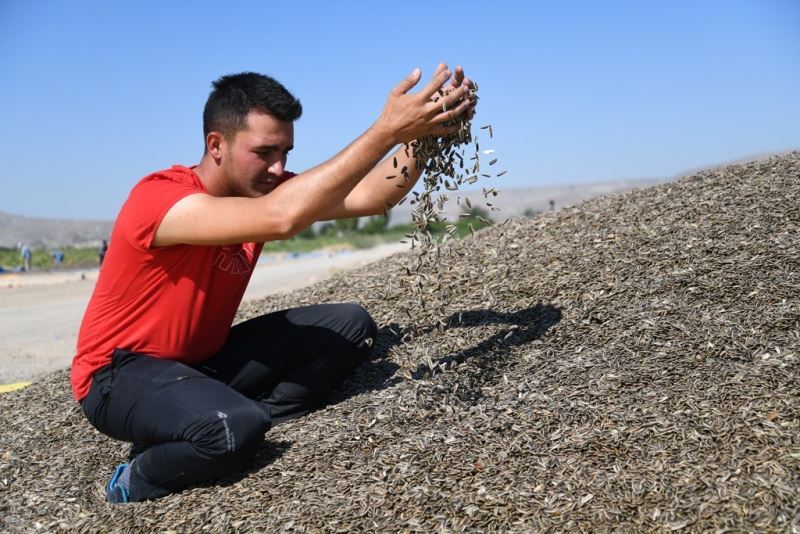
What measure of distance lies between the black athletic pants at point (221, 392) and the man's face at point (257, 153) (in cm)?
75

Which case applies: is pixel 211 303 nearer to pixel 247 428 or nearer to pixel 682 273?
pixel 247 428

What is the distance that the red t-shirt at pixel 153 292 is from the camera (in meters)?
2.97

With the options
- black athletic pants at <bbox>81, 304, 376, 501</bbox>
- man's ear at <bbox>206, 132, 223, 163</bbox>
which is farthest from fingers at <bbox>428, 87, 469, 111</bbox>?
black athletic pants at <bbox>81, 304, 376, 501</bbox>

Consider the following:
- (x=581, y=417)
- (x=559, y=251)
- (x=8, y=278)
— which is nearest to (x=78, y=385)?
(x=581, y=417)

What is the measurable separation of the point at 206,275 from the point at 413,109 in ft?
3.50

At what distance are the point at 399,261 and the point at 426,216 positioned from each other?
2.32 m

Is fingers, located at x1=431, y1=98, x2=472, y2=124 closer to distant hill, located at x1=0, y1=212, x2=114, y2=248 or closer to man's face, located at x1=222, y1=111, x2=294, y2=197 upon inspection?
man's face, located at x1=222, y1=111, x2=294, y2=197

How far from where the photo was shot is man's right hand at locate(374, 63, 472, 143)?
8.94ft

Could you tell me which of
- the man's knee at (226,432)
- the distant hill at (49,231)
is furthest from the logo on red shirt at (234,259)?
the distant hill at (49,231)

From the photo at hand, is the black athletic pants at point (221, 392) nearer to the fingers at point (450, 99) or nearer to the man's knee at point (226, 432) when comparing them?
the man's knee at point (226, 432)

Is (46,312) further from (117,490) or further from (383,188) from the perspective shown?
(383,188)

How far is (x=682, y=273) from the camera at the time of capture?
3.93 meters

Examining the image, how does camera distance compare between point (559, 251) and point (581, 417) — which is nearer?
point (581, 417)

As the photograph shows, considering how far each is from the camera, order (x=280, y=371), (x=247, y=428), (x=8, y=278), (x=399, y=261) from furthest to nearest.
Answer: (x=8, y=278)
(x=399, y=261)
(x=280, y=371)
(x=247, y=428)
